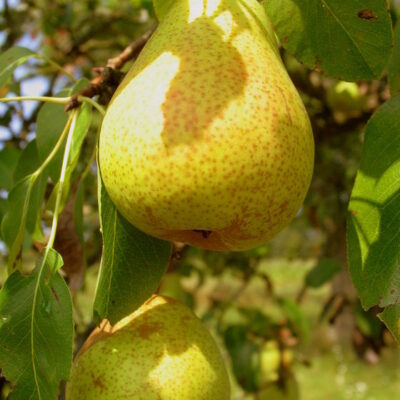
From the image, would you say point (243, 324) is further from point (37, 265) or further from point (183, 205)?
point (183, 205)

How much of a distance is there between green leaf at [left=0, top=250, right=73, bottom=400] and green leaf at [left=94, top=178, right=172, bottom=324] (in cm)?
7

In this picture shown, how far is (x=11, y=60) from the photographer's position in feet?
4.58

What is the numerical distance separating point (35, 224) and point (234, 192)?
2.11ft

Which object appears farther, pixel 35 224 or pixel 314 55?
pixel 35 224

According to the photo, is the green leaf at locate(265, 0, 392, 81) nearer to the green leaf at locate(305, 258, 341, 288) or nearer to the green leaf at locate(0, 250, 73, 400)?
the green leaf at locate(0, 250, 73, 400)

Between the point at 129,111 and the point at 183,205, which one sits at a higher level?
the point at 129,111

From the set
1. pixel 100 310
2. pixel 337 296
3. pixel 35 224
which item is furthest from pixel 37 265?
pixel 337 296

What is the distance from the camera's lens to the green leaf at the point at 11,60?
52.4 inches

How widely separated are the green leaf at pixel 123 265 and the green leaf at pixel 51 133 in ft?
1.02

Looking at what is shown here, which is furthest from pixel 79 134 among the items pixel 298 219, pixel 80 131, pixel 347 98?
pixel 298 219

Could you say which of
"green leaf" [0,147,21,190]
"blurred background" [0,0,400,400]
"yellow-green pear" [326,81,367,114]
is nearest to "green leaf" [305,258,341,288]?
"blurred background" [0,0,400,400]

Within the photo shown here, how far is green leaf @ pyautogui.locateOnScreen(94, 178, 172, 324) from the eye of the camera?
1077mm

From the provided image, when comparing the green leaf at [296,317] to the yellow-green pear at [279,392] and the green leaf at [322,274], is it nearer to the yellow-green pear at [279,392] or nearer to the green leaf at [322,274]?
the green leaf at [322,274]

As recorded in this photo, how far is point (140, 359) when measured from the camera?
3.69 ft
